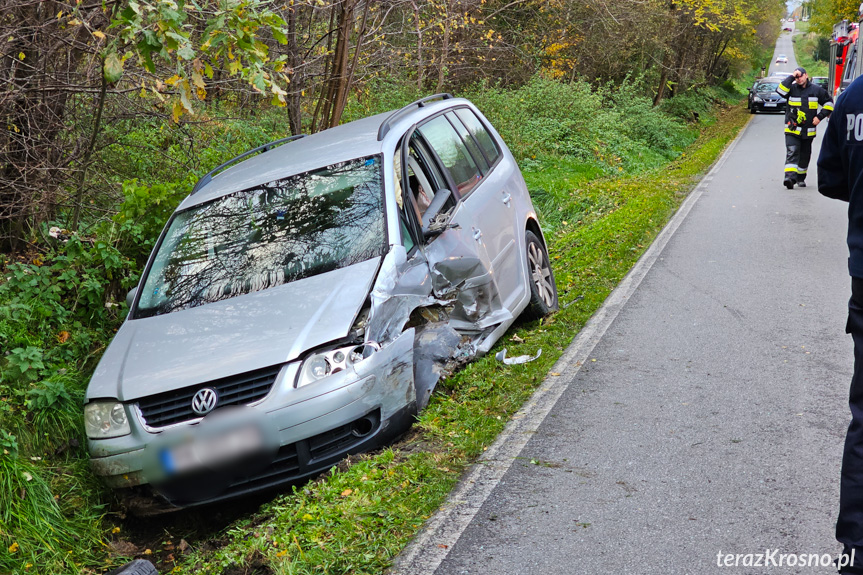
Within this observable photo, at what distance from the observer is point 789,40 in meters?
131

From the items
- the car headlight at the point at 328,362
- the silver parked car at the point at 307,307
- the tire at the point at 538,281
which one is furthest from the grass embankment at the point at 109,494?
the car headlight at the point at 328,362

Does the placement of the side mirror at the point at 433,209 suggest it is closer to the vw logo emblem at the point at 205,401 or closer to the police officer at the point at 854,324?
the vw logo emblem at the point at 205,401

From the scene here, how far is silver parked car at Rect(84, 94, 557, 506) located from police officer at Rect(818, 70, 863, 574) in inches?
89.3

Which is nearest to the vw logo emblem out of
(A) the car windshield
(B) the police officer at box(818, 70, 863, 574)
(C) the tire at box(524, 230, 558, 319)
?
(A) the car windshield

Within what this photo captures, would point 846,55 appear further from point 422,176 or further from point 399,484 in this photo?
point 399,484

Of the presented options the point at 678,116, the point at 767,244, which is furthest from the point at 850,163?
the point at 678,116

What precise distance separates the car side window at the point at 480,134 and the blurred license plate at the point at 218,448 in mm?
3610

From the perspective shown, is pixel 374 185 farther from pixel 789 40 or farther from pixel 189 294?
pixel 789 40

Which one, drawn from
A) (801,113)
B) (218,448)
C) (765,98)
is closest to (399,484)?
(218,448)

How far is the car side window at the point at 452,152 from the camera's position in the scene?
6.11 m

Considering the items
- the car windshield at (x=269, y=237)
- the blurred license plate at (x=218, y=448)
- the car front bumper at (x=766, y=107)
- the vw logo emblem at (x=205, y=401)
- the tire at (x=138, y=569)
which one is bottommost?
the car front bumper at (x=766, y=107)

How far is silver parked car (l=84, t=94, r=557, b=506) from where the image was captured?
416cm

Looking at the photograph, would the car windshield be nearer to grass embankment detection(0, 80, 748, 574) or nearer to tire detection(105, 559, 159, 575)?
grass embankment detection(0, 80, 748, 574)

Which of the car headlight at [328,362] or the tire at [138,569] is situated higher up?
the car headlight at [328,362]
